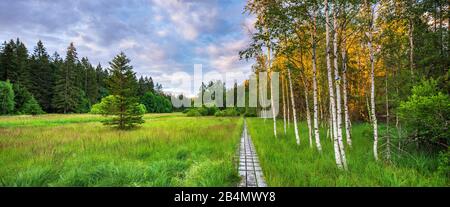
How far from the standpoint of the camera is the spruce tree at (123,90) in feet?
56.2

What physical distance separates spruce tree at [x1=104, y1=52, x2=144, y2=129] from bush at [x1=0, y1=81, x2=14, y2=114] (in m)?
23.3

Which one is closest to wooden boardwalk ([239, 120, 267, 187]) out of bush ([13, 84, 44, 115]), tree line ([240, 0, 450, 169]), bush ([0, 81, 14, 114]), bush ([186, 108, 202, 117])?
tree line ([240, 0, 450, 169])

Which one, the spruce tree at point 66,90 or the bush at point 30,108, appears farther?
the spruce tree at point 66,90

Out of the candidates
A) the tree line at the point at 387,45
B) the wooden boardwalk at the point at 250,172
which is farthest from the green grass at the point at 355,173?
the tree line at the point at 387,45

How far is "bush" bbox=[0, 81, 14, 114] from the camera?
27291mm

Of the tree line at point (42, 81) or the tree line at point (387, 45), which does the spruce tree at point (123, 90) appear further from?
the tree line at point (387, 45)

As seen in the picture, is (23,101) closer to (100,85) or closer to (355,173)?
(100,85)

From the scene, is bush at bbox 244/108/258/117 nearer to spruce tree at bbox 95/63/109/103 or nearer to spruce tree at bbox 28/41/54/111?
spruce tree at bbox 95/63/109/103

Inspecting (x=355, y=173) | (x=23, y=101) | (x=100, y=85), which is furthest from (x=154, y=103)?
(x=355, y=173)

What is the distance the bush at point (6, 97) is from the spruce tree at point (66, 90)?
1213 centimetres
